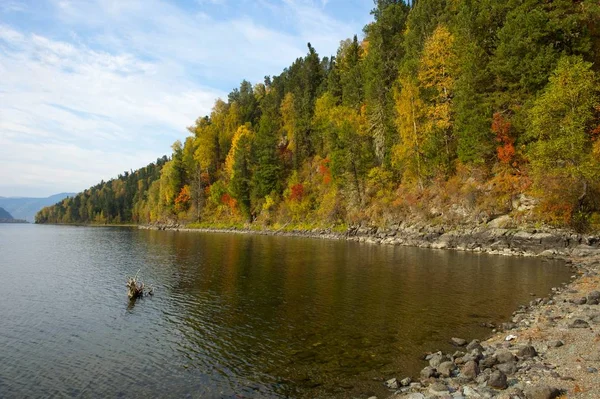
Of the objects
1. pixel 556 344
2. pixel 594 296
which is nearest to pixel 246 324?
pixel 556 344

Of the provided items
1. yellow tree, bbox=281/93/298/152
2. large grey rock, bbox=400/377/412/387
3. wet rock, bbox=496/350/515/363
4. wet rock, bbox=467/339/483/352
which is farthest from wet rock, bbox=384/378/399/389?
yellow tree, bbox=281/93/298/152

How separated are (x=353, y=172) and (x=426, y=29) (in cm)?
3053

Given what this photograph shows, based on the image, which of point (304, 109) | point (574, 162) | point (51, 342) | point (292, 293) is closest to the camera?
point (51, 342)

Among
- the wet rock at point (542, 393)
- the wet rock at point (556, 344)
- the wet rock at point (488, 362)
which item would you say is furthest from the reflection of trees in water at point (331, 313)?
the wet rock at point (542, 393)

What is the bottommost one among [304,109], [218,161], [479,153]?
[479,153]

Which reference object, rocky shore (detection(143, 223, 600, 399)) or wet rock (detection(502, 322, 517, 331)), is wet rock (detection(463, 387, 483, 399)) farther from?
wet rock (detection(502, 322, 517, 331))

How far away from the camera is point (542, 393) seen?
32.2 ft

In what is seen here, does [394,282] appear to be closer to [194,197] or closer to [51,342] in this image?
[51,342]

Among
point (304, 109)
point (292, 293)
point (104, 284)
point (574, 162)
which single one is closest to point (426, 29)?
point (574, 162)

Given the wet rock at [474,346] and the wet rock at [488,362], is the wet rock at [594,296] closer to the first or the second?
the wet rock at [474,346]

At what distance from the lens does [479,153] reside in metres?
51.6

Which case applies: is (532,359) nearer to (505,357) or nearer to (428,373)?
(505,357)

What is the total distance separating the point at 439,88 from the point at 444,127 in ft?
23.2

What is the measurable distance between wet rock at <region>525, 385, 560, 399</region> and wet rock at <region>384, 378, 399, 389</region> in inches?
167
